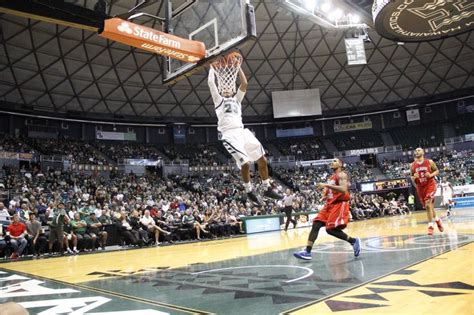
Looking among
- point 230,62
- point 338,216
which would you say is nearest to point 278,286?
point 338,216

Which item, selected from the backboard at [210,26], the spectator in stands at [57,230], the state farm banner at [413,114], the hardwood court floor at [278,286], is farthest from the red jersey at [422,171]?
the state farm banner at [413,114]

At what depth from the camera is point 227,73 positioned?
20.8ft

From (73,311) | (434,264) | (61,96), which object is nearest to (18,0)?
(73,311)

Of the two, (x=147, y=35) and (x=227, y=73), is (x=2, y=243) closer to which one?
(x=147, y=35)

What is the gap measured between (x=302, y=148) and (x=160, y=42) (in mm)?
32824

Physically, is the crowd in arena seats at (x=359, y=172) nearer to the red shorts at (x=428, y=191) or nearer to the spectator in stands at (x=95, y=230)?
the spectator in stands at (x=95, y=230)

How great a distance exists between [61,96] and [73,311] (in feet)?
96.3

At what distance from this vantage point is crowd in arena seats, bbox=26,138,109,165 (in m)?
28.5

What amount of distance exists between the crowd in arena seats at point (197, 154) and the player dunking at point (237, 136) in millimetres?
29168

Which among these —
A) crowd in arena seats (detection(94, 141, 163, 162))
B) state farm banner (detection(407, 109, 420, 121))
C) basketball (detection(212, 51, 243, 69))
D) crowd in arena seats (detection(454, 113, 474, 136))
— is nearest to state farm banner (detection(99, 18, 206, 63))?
basketball (detection(212, 51, 243, 69))

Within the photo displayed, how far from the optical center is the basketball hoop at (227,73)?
6021 mm

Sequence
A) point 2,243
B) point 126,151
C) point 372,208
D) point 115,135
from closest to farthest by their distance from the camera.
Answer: point 2,243 < point 372,208 < point 126,151 < point 115,135

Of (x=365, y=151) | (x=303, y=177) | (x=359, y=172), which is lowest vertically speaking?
(x=303, y=177)

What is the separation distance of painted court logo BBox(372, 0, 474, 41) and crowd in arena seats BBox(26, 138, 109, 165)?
72.9 feet
